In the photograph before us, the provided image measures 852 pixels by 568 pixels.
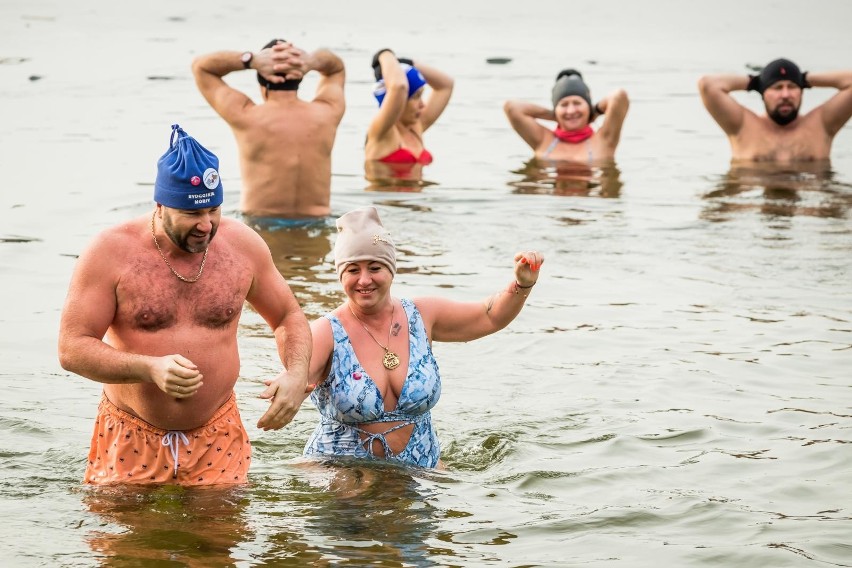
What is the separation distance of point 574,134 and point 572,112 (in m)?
0.52

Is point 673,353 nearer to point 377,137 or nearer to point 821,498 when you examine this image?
point 821,498

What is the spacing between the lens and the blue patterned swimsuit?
653 cm

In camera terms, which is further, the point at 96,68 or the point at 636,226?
the point at 96,68

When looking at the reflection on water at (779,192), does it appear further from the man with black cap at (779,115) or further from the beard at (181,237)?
the beard at (181,237)

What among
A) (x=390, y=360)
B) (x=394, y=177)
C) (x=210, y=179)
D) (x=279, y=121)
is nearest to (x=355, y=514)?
(x=390, y=360)

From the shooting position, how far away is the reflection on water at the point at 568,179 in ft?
48.8

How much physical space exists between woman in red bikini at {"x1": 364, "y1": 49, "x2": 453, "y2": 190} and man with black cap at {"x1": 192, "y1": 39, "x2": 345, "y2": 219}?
9.55 feet

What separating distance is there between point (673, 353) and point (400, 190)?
6091 mm

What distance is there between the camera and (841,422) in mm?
7582

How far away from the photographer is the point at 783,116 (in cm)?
1560

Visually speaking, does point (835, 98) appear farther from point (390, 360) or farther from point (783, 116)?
point (390, 360)

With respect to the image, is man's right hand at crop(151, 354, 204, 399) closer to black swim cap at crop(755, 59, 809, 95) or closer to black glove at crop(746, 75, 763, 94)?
black swim cap at crop(755, 59, 809, 95)

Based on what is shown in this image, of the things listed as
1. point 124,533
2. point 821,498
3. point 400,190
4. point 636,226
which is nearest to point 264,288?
point 124,533

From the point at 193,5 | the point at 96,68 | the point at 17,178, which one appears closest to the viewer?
the point at 17,178
